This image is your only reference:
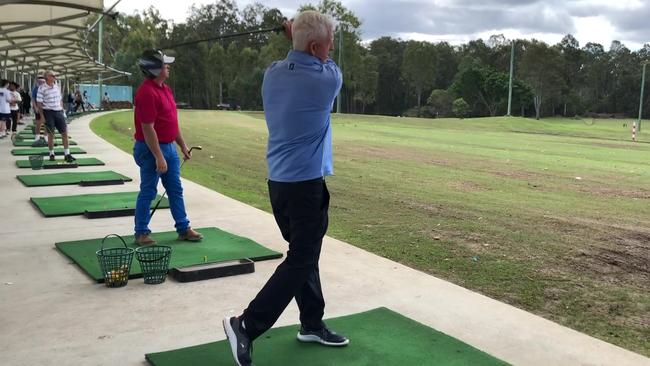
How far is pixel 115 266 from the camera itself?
16.7ft

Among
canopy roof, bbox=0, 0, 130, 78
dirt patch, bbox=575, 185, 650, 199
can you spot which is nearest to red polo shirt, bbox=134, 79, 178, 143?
canopy roof, bbox=0, 0, 130, 78

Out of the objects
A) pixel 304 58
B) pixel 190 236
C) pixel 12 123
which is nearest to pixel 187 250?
pixel 190 236

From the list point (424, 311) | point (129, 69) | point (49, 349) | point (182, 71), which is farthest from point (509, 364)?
point (182, 71)

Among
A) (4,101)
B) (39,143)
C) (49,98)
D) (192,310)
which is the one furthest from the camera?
(4,101)

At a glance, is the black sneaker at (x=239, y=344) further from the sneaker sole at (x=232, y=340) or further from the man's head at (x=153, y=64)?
the man's head at (x=153, y=64)

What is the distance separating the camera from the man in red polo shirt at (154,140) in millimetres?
5883

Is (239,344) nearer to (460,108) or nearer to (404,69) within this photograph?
(460,108)

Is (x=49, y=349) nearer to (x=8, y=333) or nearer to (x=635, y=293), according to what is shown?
(x=8, y=333)

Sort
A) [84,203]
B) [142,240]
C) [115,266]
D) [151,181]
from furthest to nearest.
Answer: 1. [84,203]
2. [142,240]
3. [151,181]
4. [115,266]

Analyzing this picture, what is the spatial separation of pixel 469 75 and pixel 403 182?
80403 mm

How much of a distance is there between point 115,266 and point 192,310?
0.89 metres

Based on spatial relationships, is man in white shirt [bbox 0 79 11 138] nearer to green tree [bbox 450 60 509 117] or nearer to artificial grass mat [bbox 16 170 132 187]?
artificial grass mat [bbox 16 170 132 187]

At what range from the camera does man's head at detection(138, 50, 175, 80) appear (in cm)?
595

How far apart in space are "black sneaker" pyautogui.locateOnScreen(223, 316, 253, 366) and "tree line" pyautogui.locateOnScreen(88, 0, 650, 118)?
2774 inches
